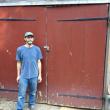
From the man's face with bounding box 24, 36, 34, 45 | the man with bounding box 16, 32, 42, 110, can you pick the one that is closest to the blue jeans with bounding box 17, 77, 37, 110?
the man with bounding box 16, 32, 42, 110

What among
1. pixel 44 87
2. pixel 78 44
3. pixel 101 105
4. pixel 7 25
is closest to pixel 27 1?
pixel 7 25

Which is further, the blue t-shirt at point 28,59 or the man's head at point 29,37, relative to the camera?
the blue t-shirt at point 28,59

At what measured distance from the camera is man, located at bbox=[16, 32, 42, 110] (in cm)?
595

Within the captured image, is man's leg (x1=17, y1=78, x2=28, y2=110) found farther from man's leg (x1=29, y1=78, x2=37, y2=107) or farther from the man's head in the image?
the man's head

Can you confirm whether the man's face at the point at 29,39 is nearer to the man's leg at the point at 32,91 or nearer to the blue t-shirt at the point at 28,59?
the blue t-shirt at the point at 28,59

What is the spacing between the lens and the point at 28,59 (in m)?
5.96

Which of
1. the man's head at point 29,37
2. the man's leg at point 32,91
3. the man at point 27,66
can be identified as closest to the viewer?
the man's head at point 29,37

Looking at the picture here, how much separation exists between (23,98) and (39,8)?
179cm

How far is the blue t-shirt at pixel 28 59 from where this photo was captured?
5.95 meters

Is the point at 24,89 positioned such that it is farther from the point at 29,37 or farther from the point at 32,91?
the point at 29,37

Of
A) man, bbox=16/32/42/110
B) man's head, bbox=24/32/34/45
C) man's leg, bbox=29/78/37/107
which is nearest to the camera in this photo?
man's head, bbox=24/32/34/45

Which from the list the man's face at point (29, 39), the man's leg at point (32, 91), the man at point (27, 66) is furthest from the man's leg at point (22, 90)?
the man's face at point (29, 39)

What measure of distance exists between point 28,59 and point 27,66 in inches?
5.4

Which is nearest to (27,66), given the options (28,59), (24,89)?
(28,59)
